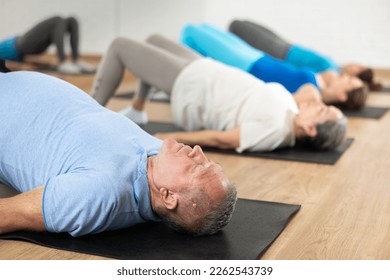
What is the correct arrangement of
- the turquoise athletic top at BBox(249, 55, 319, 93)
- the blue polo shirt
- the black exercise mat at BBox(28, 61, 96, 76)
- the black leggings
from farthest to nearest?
the black exercise mat at BBox(28, 61, 96, 76) < the black leggings < the turquoise athletic top at BBox(249, 55, 319, 93) < the blue polo shirt

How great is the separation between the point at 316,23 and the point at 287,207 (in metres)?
5.75

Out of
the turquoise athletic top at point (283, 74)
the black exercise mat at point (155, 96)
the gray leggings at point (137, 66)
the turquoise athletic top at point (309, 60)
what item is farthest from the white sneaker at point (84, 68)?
the gray leggings at point (137, 66)

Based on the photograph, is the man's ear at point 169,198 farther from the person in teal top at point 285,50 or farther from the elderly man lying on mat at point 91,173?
the person in teal top at point 285,50

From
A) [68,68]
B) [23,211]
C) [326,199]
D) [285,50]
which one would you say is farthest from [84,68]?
[23,211]

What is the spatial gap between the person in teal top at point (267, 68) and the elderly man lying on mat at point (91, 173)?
218cm

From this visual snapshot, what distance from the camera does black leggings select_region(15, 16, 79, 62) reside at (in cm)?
511

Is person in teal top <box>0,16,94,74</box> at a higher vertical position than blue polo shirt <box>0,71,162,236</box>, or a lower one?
lower

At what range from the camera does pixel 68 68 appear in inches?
A: 236

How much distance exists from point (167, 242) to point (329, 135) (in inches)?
65.0

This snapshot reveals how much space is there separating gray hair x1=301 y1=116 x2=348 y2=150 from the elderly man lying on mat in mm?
1439

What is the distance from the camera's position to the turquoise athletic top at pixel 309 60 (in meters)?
5.33

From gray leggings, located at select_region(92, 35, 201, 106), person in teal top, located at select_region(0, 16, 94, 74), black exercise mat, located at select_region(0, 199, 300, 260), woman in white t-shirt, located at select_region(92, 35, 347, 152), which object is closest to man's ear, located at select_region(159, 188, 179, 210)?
black exercise mat, located at select_region(0, 199, 300, 260)

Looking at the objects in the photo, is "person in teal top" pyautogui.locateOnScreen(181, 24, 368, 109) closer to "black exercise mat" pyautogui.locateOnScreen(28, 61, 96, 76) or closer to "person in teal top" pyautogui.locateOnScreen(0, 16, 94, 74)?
"person in teal top" pyautogui.locateOnScreen(0, 16, 94, 74)

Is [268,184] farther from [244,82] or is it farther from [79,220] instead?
[79,220]
